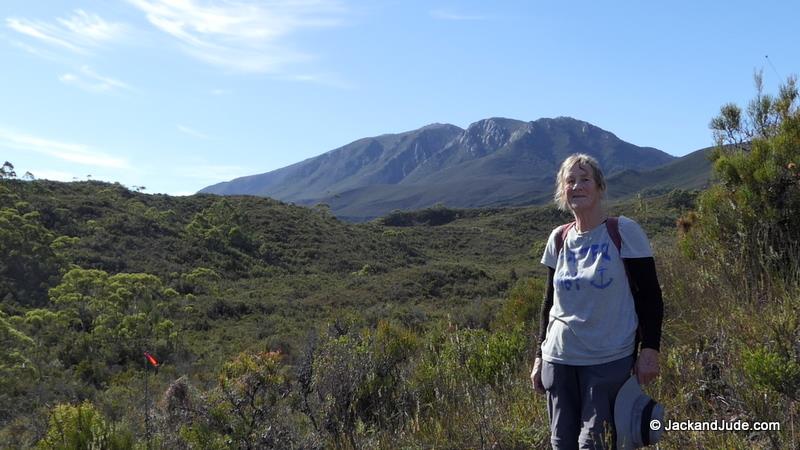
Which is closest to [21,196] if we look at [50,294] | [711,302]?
[50,294]

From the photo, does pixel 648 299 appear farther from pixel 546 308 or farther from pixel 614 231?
pixel 546 308

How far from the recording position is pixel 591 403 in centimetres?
248

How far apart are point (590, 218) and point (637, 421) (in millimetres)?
818

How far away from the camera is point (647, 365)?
2.39 m

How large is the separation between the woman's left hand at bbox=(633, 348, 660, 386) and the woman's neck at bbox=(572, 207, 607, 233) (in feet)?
1.77

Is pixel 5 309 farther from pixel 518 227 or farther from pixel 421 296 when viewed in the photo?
pixel 518 227

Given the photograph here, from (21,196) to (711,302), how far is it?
31925 mm

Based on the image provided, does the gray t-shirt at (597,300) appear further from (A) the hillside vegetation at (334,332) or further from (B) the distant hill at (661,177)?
(B) the distant hill at (661,177)

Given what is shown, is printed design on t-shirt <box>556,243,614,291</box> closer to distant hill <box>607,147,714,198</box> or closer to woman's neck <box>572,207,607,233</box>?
woman's neck <box>572,207,607,233</box>

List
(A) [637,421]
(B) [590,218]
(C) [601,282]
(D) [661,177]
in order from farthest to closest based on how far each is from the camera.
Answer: (D) [661,177] → (B) [590,218] → (C) [601,282] → (A) [637,421]

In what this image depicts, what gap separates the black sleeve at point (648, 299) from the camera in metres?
2.40

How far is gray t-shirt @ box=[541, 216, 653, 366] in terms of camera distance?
96.2 inches

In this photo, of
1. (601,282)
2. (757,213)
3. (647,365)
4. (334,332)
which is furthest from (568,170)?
(334,332)

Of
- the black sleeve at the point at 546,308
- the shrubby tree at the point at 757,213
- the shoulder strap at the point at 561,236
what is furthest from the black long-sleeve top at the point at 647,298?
the shrubby tree at the point at 757,213
